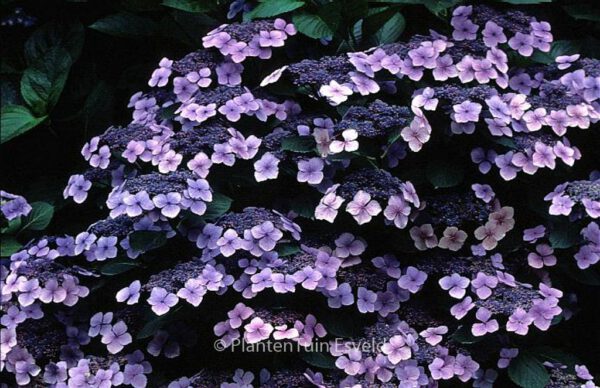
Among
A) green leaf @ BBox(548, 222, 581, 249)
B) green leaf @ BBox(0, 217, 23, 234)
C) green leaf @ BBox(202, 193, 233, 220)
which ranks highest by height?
green leaf @ BBox(202, 193, 233, 220)

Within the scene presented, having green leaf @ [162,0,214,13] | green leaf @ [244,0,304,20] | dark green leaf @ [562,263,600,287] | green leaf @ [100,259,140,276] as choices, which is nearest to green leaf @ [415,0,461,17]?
green leaf @ [244,0,304,20]

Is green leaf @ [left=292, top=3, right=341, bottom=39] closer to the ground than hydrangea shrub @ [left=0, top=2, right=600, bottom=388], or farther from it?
farther from it

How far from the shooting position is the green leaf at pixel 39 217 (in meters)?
2.57

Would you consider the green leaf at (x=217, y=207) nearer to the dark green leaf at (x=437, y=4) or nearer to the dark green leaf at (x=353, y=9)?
the dark green leaf at (x=353, y=9)

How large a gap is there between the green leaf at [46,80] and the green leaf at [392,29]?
0.97 metres

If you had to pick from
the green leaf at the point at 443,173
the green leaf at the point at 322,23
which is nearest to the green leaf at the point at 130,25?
the green leaf at the point at 322,23

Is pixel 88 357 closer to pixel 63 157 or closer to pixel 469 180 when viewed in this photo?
pixel 63 157

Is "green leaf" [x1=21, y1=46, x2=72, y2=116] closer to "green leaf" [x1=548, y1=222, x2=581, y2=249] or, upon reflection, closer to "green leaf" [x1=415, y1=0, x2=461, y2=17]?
"green leaf" [x1=415, y1=0, x2=461, y2=17]

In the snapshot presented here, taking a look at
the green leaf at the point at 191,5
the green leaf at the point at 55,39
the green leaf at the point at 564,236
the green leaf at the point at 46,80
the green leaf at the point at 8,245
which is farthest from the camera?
the green leaf at the point at 55,39

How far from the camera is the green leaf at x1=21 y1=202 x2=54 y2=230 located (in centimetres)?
257

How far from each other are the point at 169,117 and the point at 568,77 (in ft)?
3.56

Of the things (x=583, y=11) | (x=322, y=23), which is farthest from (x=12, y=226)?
(x=583, y=11)

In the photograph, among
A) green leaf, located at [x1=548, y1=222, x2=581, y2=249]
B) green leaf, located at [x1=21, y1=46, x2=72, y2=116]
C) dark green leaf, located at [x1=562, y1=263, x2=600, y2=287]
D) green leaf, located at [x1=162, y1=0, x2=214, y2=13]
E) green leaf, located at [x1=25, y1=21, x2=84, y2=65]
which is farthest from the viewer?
green leaf, located at [x1=25, y1=21, x2=84, y2=65]

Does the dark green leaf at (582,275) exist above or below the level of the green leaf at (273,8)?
below
